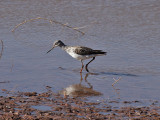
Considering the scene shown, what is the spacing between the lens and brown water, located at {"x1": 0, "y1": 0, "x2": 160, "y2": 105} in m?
8.28

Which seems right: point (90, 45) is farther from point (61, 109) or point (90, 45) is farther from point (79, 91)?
point (61, 109)

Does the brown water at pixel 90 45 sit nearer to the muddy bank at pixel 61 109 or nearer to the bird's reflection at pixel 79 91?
the bird's reflection at pixel 79 91

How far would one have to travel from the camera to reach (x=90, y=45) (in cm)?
1137

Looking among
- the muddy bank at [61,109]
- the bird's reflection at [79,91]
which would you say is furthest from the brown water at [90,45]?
the muddy bank at [61,109]

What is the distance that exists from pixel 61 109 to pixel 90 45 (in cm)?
508

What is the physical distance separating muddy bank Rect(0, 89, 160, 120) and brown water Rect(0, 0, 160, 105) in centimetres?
53

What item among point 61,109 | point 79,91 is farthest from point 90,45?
point 61,109

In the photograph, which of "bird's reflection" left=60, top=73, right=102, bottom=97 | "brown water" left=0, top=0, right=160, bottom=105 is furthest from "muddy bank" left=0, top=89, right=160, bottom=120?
"brown water" left=0, top=0, right=160, bottom=105

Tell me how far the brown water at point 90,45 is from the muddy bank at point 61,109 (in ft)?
1.75

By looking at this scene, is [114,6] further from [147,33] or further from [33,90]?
[33,90]

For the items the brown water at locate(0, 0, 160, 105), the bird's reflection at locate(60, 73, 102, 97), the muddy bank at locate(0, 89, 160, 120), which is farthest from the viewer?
the brown water at locate(0, 0, 160, 105)

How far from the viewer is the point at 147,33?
12289 mm

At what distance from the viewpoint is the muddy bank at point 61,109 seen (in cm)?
614

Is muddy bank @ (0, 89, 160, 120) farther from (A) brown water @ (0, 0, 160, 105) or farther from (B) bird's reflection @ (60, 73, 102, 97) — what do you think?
(A) brown water @ (0, 0, 160, 105)
